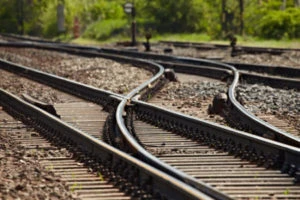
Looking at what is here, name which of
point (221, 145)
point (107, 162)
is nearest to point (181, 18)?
point (221, 145)

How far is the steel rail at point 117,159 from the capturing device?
562 cm

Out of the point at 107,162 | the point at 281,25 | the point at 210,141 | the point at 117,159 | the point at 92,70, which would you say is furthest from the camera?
the point at 281,25

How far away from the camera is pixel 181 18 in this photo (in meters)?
47.5

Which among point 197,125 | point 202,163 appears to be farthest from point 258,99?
point 202,163

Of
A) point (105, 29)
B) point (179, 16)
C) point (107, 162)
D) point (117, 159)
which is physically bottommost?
point (105, 29)

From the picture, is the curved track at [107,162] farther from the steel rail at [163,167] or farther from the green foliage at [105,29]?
the green foliage at [105,29]

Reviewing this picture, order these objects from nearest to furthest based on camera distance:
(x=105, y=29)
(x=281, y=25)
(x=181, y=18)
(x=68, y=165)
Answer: (x=68, y=165) < (x=281, y=25) < (x=105, y=29) < (x=181, y=18)

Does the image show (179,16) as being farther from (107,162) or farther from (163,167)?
(163,167)

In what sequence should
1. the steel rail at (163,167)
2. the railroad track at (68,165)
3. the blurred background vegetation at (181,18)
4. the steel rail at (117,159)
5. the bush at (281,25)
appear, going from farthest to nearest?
the blurred background vegetation at (181,18) → the bush at (281,25) → the railroad track at (68,165) → the steel rail at (163,167) → the steel rail at (117,159)

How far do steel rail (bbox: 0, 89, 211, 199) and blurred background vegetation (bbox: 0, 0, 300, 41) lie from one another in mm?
27274

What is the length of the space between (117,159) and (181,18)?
4101cm

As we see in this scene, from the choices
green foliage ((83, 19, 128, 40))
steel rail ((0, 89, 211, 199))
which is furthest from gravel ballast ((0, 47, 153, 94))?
green foliage ((83, 19, 128, 40))

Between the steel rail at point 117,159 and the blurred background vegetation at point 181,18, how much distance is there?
1074 inches

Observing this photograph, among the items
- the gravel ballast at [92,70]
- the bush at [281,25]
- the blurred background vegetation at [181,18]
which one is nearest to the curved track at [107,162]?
the gravel ballast at [92,70]
